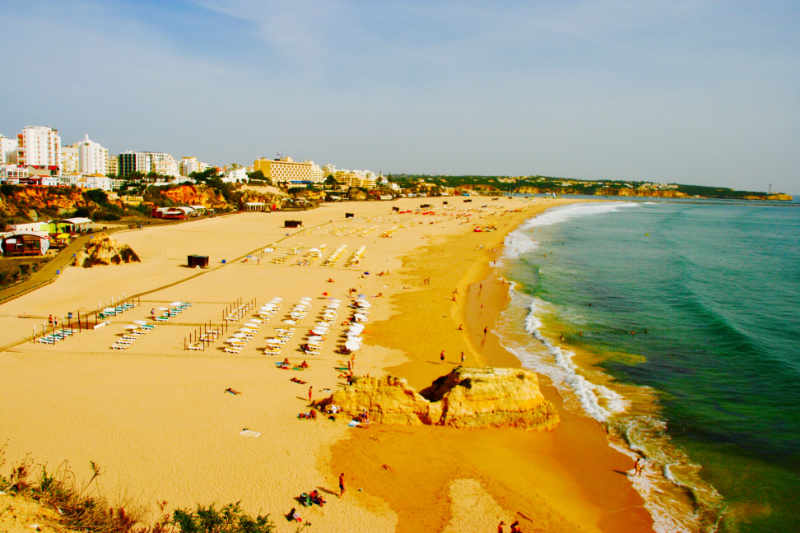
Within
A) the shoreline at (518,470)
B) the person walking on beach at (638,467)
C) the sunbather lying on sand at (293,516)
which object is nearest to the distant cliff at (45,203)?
the shoreline at (518,470)

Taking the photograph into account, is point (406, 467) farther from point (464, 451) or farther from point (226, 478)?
point (226, 478)

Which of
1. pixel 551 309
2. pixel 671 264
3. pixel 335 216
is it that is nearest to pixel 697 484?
pixel 551 309

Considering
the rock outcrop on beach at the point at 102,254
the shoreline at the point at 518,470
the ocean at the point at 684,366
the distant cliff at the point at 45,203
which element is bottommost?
the shoreline at the point at 518,470

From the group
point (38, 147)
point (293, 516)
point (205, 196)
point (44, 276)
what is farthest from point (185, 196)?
point (293, 516)

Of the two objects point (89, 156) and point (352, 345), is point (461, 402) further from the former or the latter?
point (89, 156)

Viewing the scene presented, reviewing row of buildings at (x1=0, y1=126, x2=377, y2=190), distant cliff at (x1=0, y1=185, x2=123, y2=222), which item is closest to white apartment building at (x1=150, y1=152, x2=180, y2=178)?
row of buildings at (x1=0, y1=126, x2=377, y2=190)

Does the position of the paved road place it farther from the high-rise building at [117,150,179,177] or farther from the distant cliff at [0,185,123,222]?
the high-rise building at [117,150,179,177]

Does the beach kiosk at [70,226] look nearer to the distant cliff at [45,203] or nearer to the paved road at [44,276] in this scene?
the distant cliff at [45,203]
